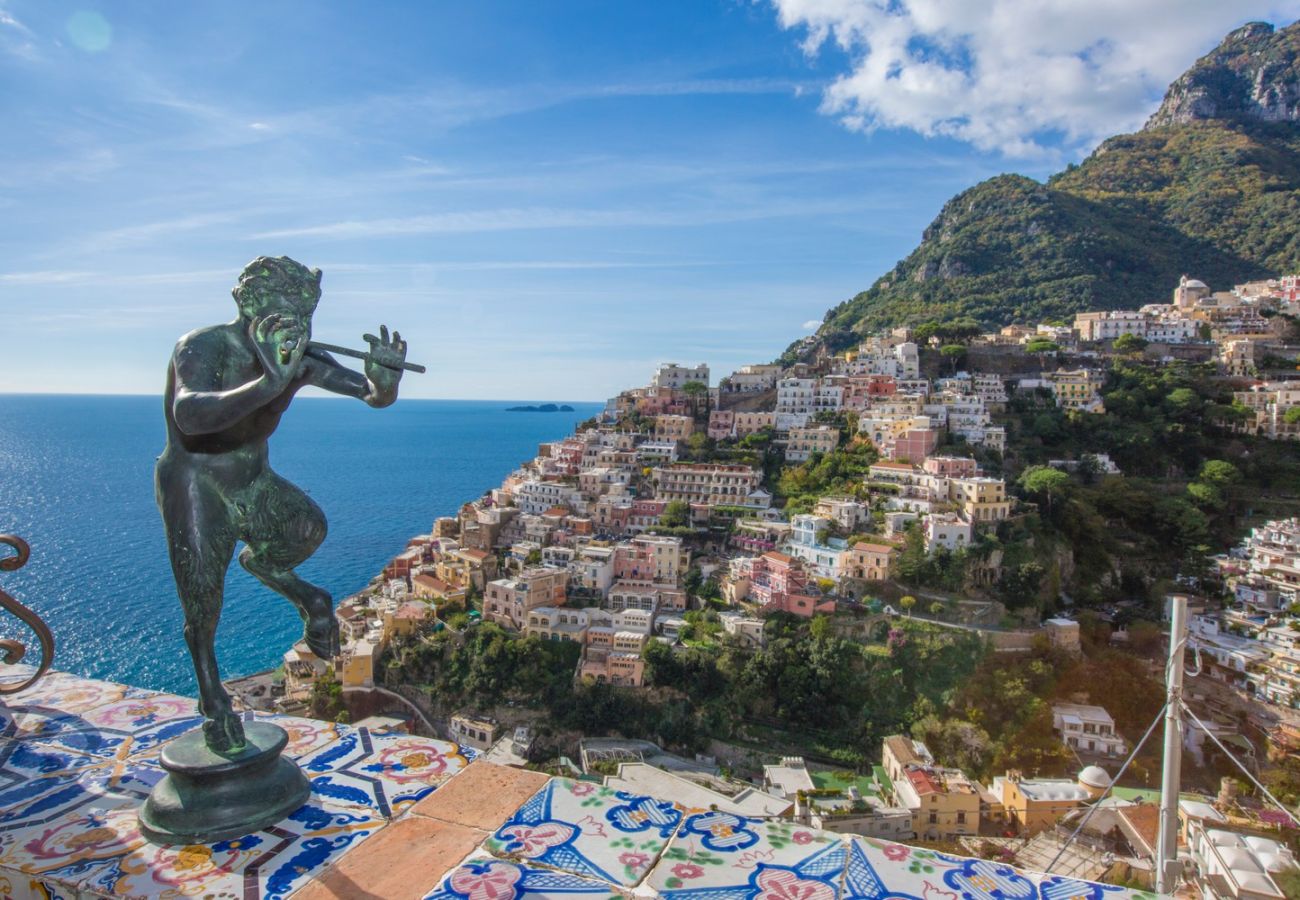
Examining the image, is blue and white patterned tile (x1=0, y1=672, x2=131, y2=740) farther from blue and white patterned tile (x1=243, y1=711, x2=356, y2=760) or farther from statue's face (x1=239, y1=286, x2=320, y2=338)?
statue's face (x1=239, y1=286, x2=320, y2=338)

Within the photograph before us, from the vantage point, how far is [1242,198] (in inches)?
2254

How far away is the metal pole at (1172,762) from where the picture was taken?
301 centimetres

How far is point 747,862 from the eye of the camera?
1670 mm

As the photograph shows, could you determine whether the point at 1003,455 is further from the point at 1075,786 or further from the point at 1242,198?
the point at 1242,198

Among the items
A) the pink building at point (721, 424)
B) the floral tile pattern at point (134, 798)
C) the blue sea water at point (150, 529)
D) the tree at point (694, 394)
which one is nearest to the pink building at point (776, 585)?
the pink building at point (721, 424)

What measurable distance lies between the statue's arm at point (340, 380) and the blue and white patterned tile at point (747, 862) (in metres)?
1.26

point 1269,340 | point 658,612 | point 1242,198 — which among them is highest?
point 1242,198

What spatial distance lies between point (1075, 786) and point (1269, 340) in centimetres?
3163

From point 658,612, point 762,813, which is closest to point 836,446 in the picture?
point 658,612

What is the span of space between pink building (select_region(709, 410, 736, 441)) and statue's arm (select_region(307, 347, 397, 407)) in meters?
30.3

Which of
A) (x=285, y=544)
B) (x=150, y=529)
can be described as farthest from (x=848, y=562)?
(x=150, y=529)

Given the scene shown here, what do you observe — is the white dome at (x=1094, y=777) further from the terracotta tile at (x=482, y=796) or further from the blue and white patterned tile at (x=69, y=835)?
the blue and white patterned tile at (x=69, y=835)

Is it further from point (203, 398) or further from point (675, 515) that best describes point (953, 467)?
point (203, 398)

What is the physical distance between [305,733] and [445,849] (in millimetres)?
871
